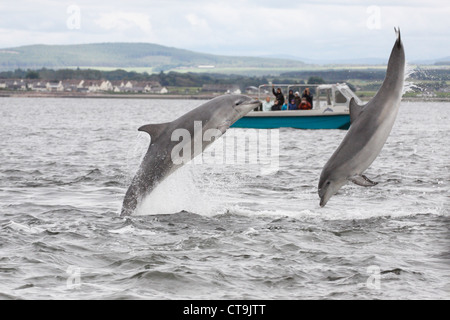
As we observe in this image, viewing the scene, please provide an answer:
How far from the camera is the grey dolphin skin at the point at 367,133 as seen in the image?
823 centimetres

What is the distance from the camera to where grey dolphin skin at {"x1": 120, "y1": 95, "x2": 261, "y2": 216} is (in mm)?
11383

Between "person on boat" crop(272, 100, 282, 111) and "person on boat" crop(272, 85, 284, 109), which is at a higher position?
"person on boat" crop(272, 85, 284, 109)

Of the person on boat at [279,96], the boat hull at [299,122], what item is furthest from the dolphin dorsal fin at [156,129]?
the person on boat at [279,96]

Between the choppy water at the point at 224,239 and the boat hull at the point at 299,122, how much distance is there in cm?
1661

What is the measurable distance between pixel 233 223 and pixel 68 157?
13988mm

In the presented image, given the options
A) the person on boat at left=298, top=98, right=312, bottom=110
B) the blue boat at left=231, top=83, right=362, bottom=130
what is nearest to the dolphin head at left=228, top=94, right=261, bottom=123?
the blue boat at left=231, top=83, right=362, bottom=130

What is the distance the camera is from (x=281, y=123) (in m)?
36.9

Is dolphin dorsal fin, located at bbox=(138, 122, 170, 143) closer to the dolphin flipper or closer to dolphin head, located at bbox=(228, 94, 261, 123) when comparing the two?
dolphin head, located at bbox=(228, 94, 261, 123)

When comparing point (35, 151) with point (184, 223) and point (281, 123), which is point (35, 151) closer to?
point (281, 123)

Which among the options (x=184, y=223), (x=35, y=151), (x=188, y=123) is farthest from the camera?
(x=35, y=151)

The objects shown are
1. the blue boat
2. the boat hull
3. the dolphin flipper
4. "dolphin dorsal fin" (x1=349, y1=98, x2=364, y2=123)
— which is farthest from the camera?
the boat hull

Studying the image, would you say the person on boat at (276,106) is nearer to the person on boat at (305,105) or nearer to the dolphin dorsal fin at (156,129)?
the person on boat at (305,105)

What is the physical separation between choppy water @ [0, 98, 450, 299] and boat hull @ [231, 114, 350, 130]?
16.6 m
